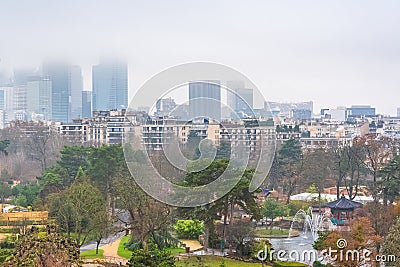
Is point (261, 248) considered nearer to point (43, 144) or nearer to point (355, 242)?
point (355, 242)

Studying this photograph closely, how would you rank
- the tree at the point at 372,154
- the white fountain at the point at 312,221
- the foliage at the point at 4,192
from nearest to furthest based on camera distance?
the white fountain at the point at 312,221 → the tree at the point at 372,154 → the foliage at the point at 4,192

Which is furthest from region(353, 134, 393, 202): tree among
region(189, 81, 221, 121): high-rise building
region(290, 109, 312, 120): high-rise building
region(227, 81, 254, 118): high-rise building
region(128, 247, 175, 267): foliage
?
region(290, 109, 312, 120): high-rise building

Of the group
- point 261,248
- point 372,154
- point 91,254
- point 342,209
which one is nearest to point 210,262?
point 261,248

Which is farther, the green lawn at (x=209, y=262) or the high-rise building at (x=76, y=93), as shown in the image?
the high-rise building at (x=76, y=93)

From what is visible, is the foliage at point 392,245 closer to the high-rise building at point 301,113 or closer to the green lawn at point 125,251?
the green lawn at point 125,251

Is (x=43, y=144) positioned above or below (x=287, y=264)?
above

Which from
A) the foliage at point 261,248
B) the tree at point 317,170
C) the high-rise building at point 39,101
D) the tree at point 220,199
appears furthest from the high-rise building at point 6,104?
the foliage at point 261,248
